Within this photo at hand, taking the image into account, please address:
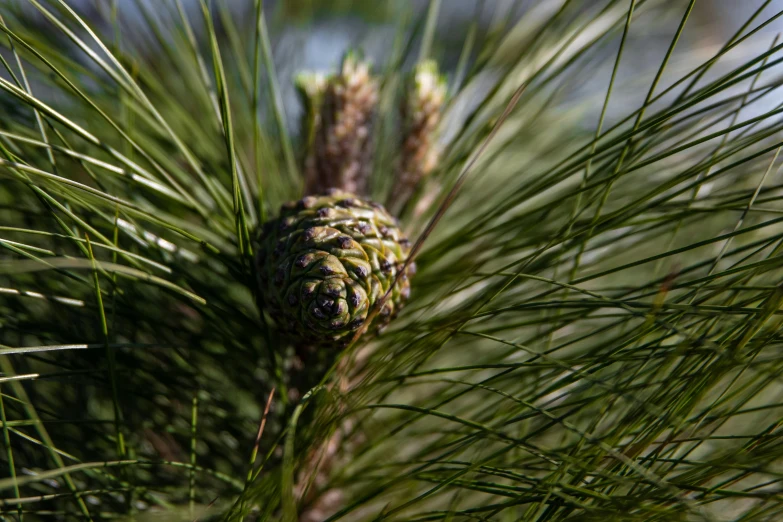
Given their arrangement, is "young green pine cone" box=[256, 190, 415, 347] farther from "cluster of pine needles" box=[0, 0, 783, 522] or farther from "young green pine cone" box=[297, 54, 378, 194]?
"young green pine cone" box=[297, 54, 378, 194]

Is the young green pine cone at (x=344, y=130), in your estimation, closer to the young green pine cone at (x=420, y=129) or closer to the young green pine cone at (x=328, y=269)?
the young green pine cone at (x=420, y=129)

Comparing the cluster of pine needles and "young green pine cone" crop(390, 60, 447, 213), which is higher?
"young green pine cone" crop(390, 60, 447, 213)

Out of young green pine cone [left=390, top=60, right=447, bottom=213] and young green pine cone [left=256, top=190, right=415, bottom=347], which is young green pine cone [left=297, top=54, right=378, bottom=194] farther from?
young green pine cone [left=256, top=190, right=415, bottom=347]

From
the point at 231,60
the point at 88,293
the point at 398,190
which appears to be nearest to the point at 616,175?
the point at 398,190

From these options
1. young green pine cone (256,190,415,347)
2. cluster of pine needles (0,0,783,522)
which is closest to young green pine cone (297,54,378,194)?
cluster of pine needles (0,0,783,522)

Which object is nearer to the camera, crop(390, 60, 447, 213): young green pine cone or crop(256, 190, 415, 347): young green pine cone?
crop(256, 190, 415, 347): young green pine cone

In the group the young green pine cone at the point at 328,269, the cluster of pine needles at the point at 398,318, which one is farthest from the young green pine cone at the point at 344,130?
the young green pine cone at the point at 328,269
